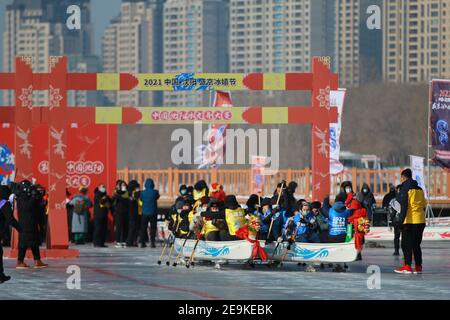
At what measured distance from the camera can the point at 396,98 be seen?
445 ft

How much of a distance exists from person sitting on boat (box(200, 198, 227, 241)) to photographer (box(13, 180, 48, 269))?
2753mm

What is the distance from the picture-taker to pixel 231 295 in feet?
65.4

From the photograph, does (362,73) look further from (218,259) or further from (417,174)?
(218,259)

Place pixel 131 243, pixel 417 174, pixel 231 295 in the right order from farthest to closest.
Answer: pixel 417 174
pixel 131 243
pixel 231 295

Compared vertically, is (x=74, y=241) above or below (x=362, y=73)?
below

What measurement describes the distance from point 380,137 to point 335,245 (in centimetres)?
10691

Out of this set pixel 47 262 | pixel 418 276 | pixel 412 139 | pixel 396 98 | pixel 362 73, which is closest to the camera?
pixel 418 276

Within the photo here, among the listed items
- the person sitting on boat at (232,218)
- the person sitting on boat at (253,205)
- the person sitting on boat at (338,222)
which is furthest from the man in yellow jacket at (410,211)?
the person sitting on boat at (253,205)

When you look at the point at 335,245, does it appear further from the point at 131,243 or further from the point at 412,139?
the point at 412,139

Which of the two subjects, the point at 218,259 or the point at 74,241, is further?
the point at 74,241

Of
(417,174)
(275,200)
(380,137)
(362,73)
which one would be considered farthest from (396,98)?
(275,200)

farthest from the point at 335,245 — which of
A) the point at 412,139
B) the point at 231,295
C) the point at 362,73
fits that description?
the point at 362,73

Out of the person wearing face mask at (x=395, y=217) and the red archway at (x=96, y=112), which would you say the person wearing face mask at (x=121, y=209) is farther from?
the person wearing face mask at (x=395, y=217)

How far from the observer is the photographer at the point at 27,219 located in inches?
970
